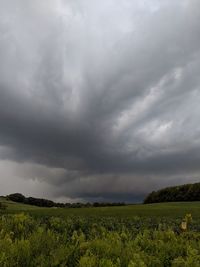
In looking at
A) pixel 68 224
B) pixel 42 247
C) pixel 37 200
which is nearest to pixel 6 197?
pixel 37 200

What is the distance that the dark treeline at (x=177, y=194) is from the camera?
3115 inches

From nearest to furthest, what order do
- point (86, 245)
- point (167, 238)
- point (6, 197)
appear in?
point (86, 245), point (167, 238), point (6, 197)

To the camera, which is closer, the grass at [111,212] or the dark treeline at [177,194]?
the grass at [111,212]

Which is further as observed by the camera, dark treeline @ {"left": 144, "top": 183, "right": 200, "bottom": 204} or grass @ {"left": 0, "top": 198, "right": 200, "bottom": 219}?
dark treeline @ {"left": 144, "top": 183, "right": 200, "bottom": 204}

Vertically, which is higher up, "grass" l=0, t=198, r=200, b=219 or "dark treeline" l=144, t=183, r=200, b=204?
"dark treeline" l=144, t=183, r=200, b=204

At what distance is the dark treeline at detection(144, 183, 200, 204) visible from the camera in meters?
79.1

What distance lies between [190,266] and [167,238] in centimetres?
331

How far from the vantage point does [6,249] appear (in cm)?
782

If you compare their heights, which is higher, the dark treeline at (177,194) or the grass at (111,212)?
the dark treeline at (177,194)

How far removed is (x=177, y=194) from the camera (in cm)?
8231

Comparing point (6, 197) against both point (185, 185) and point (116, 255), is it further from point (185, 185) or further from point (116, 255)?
point (116, 255)

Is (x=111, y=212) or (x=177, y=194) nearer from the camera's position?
(x=111, y=212)

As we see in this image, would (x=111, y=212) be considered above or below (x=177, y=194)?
below

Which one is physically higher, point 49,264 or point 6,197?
point 6,197
